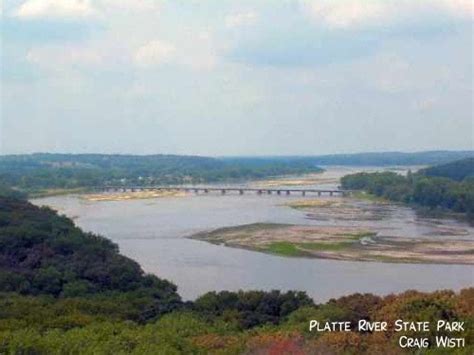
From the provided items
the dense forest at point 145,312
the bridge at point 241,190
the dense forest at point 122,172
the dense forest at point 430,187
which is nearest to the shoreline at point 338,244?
the dense forest at point 145,312

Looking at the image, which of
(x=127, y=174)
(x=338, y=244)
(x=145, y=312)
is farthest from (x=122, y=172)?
(x=145, y=312)

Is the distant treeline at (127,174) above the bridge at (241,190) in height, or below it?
above

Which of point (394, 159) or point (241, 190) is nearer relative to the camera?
point (241, 190)

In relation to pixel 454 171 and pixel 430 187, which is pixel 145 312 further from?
pixel 454 171

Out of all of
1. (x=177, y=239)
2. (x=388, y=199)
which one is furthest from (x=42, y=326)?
(x=388, y=199)

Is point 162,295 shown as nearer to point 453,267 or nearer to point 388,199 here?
point 453,267

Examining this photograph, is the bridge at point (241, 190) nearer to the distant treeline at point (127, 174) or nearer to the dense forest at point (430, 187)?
the dense forest at point (430, 187)
